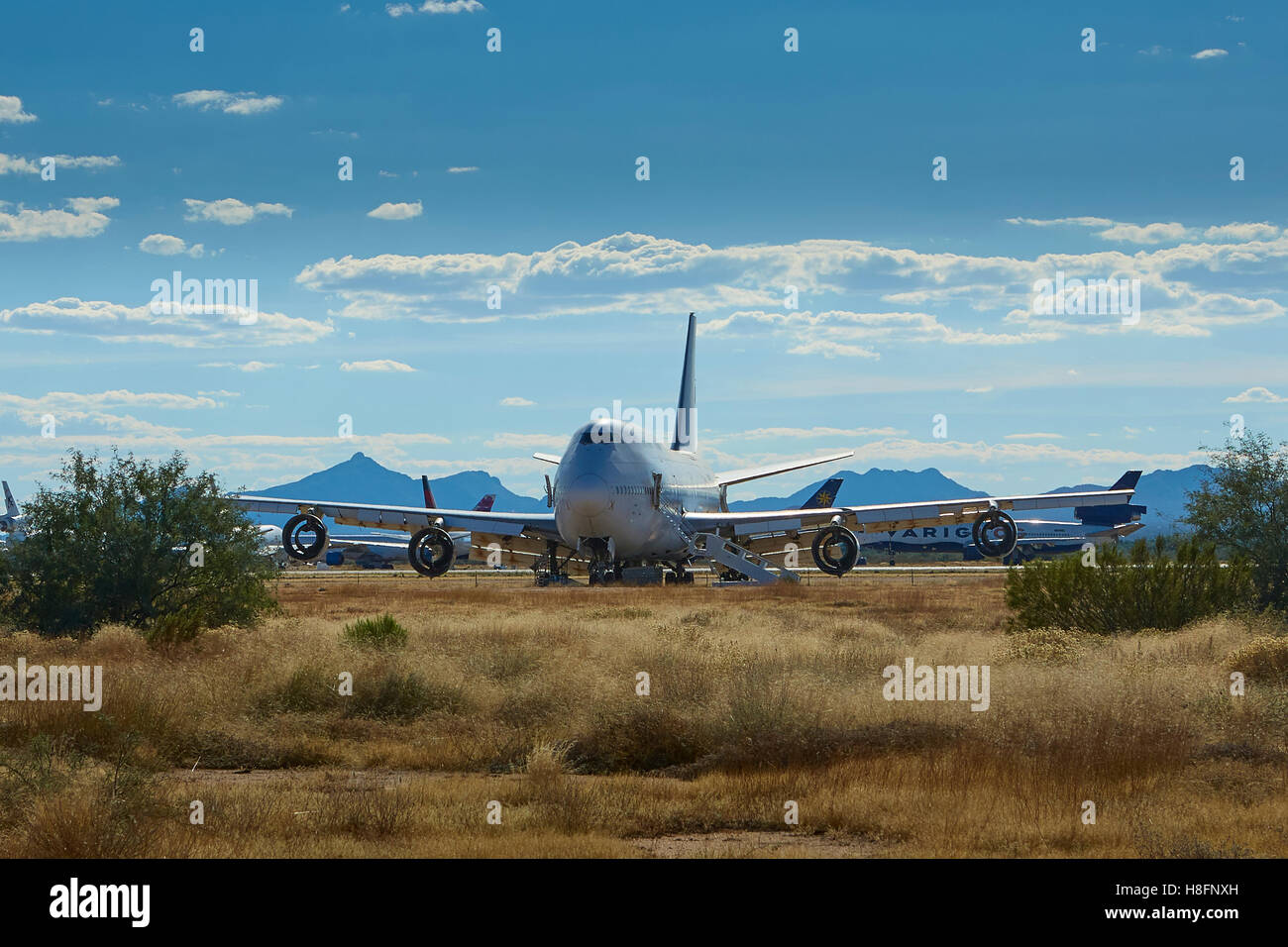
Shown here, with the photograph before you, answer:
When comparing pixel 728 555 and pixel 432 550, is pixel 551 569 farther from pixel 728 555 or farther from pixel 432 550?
pixel 728 555

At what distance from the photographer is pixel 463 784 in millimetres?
13164

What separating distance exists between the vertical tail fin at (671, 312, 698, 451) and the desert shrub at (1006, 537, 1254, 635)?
5193 centimetres

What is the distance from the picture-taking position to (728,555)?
61.7 metres

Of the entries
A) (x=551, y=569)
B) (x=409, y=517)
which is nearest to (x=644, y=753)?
(x=409, y=517)

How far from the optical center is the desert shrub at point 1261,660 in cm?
1911

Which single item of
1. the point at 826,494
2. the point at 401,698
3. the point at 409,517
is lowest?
the point at 401,698

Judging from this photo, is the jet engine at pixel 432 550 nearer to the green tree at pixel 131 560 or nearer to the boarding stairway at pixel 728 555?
the boarding stairway at pixel 728 555

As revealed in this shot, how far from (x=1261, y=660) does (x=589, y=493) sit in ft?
127

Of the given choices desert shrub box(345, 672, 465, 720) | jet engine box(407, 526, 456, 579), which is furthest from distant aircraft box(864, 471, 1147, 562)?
desert shrub box(345, 672, 465, 720)

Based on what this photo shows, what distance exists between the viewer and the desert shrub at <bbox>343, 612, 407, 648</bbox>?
24594 mm

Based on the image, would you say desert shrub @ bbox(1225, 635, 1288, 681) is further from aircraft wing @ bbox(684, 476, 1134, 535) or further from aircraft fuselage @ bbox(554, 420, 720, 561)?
aircraft fuselage @ bbox(554, 420, 720, 561)

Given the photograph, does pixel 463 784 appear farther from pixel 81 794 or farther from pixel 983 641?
pixel 983 641

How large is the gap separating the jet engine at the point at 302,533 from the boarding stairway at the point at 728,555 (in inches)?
690
